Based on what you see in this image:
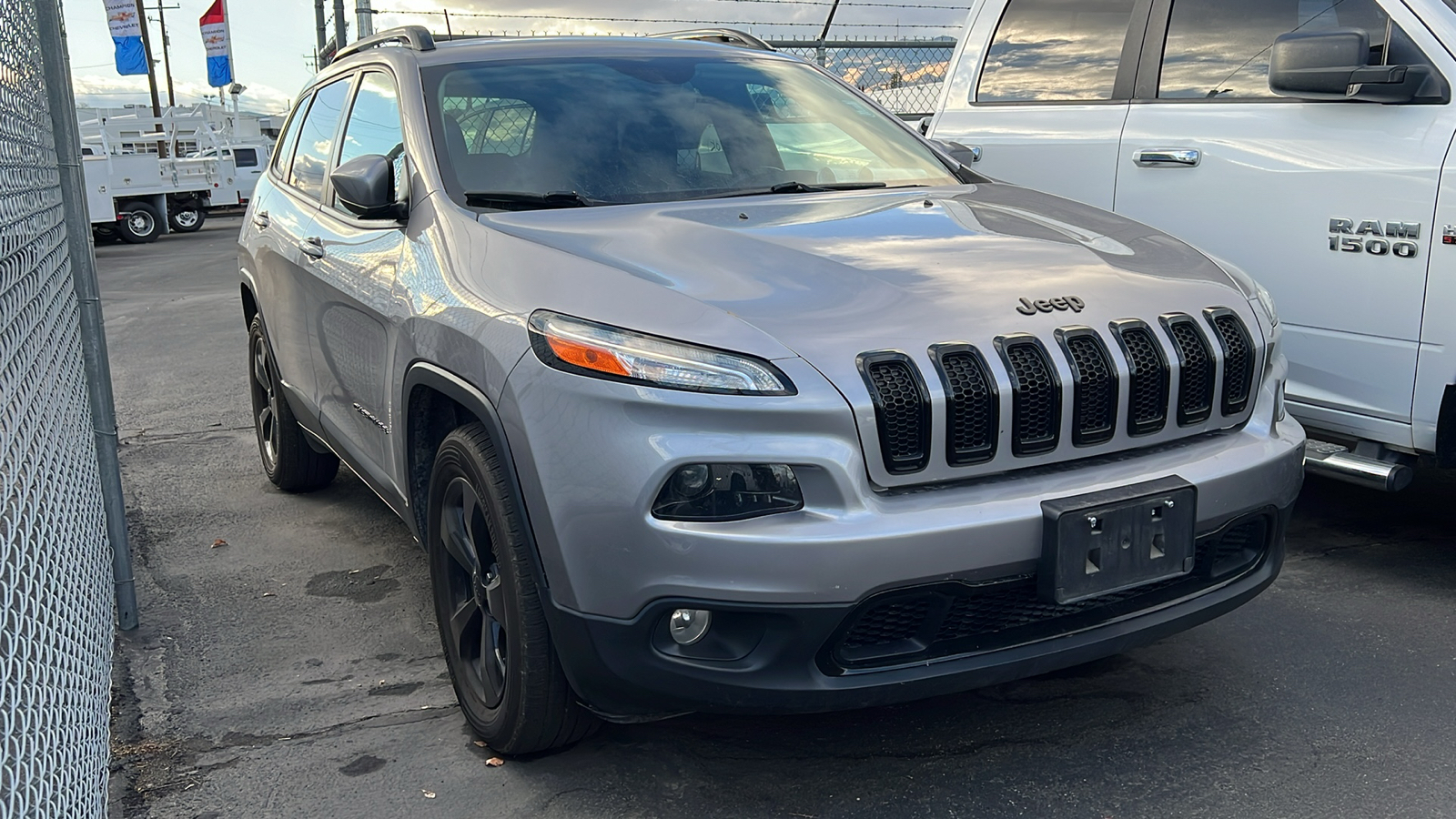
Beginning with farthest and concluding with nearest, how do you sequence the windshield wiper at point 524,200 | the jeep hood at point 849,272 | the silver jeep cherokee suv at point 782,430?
the windshield wiper at point 524,200 → the jeep hood at point 849,272 → the silver jeep cherokee suv at point 782,430

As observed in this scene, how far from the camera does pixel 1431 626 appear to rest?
3.58 m

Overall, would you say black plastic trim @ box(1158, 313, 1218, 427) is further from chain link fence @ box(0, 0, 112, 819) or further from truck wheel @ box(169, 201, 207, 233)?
truck wheel @ box(169, 201, 207, 233)

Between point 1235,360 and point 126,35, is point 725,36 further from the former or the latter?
point 126,35

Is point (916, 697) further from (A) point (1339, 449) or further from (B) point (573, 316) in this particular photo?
(A) point (1339, 449)

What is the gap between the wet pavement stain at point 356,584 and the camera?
413cm

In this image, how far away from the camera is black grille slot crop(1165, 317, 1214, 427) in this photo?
277cm

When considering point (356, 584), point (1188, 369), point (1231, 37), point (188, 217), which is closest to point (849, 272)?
point (1188, 369)

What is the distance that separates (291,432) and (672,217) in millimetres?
2608

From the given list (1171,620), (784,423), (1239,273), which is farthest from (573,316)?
(1239,273)

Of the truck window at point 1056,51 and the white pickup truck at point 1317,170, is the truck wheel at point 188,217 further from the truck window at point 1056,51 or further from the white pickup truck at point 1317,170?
the white pickup truck at point 1317,170

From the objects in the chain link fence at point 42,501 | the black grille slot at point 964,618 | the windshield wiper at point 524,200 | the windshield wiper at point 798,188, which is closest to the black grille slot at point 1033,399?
the black grille slot at point 964,618

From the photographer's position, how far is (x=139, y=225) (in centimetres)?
2245

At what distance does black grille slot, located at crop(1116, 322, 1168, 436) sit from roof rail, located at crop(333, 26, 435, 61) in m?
2.32

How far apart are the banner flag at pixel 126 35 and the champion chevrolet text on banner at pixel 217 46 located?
4.20ft
